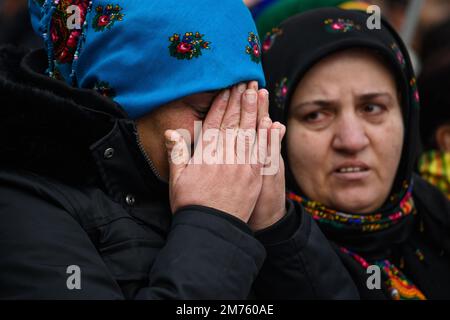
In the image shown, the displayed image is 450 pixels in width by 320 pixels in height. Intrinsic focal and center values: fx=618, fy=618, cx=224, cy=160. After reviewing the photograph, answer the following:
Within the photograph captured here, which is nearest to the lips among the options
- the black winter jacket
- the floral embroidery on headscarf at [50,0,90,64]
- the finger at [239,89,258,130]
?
the finger at [239,89,258,130]

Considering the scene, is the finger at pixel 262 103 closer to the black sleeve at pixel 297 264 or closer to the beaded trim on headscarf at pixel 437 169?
the black sleeve at pixel 297 264


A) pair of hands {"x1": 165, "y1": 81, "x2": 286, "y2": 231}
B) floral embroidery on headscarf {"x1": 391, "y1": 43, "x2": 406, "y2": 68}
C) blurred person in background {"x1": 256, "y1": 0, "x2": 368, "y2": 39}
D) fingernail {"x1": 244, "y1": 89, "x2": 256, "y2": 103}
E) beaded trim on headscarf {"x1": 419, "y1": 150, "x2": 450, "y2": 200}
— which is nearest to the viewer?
pair of hands {"x1": 165, "y1": 81, "x2": 286, "y2": 231}

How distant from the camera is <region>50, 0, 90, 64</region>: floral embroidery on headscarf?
1761 mm

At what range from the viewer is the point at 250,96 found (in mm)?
1761

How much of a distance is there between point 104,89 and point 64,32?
0.69 feet

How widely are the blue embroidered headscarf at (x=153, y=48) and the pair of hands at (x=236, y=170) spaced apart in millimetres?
78

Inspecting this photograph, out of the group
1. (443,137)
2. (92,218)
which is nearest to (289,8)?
(443,137)

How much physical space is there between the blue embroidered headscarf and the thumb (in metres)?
0.10

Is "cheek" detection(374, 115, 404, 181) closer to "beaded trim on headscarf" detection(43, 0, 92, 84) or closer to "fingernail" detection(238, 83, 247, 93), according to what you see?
"fingernail" detection(238, 83, 247, 93)

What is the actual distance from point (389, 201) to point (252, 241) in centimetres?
97

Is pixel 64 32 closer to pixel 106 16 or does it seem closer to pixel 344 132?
pixel 106 16
